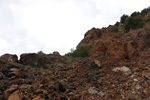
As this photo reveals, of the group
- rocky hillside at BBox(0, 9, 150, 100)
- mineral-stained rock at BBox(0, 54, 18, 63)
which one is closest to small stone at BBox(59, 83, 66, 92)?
rocky hillside at BBox(0, 9, 150, 100)

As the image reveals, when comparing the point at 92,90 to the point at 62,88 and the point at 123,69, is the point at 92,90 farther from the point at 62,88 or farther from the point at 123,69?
the point at 123,69

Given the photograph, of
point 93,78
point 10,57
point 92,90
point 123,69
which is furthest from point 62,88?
point 10,57

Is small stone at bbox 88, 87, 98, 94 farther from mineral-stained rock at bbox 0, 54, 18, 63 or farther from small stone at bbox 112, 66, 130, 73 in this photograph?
mineral-stained rock at bbox 0, 54, 18, 63

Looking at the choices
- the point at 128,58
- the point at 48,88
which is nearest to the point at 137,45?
the point at 128,58

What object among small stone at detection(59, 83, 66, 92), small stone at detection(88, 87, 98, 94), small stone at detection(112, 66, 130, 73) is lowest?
small stone at detection(88, 87, 98, 94)

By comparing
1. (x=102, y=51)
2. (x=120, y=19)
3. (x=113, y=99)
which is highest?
(x=120, y=19)

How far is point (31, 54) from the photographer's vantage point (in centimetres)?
827

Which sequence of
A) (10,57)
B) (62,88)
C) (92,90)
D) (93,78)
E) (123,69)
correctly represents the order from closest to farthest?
1. (62,88)
2. (92,90)
3. (93,78)
4. (123,69)
5. (10,57)

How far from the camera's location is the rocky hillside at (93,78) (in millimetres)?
4086

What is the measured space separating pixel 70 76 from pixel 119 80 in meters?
2.43

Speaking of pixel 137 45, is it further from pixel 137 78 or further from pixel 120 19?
pixel 120 19

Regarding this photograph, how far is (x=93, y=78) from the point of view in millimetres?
5633

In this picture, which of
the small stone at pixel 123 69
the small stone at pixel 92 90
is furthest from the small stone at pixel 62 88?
the small stone at pixel 123 69

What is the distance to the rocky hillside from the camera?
4.09m
